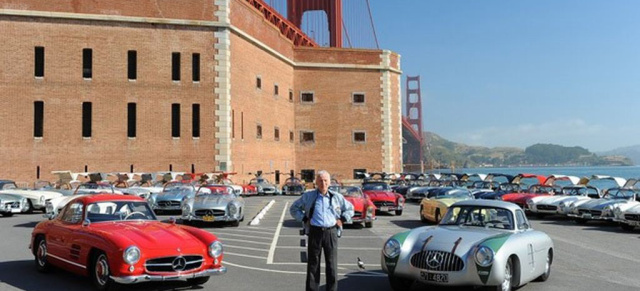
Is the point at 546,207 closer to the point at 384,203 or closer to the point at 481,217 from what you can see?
the point at 384,203

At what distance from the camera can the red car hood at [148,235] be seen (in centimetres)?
795

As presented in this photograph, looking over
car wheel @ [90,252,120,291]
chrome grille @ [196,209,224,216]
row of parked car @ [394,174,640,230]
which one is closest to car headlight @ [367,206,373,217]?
row of parked car @ [394,174,640,230]

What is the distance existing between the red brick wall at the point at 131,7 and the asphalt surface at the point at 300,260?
20365mm

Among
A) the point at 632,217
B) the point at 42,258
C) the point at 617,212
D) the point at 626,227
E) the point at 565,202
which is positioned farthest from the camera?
the point at 565,202

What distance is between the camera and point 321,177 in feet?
24.7

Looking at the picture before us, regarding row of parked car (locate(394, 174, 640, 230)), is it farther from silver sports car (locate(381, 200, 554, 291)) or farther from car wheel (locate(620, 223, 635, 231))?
silver sports car (locate(381, 200, 554, 291))

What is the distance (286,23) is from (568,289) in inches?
2082

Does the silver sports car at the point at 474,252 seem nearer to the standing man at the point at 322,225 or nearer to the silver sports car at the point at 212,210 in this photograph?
the standing man at the point at 322,225

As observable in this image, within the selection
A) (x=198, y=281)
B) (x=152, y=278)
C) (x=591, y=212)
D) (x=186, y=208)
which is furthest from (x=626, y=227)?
(x=152, y=278)

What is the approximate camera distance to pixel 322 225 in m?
7.38

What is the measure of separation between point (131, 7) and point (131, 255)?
1239 inches

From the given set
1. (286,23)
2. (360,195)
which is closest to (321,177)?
(360,195)

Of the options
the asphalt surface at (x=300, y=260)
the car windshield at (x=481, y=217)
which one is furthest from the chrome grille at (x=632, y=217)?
the car windshield at (x=481, y=217)

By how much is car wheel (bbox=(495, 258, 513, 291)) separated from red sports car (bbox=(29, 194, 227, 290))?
3690 millimetres
